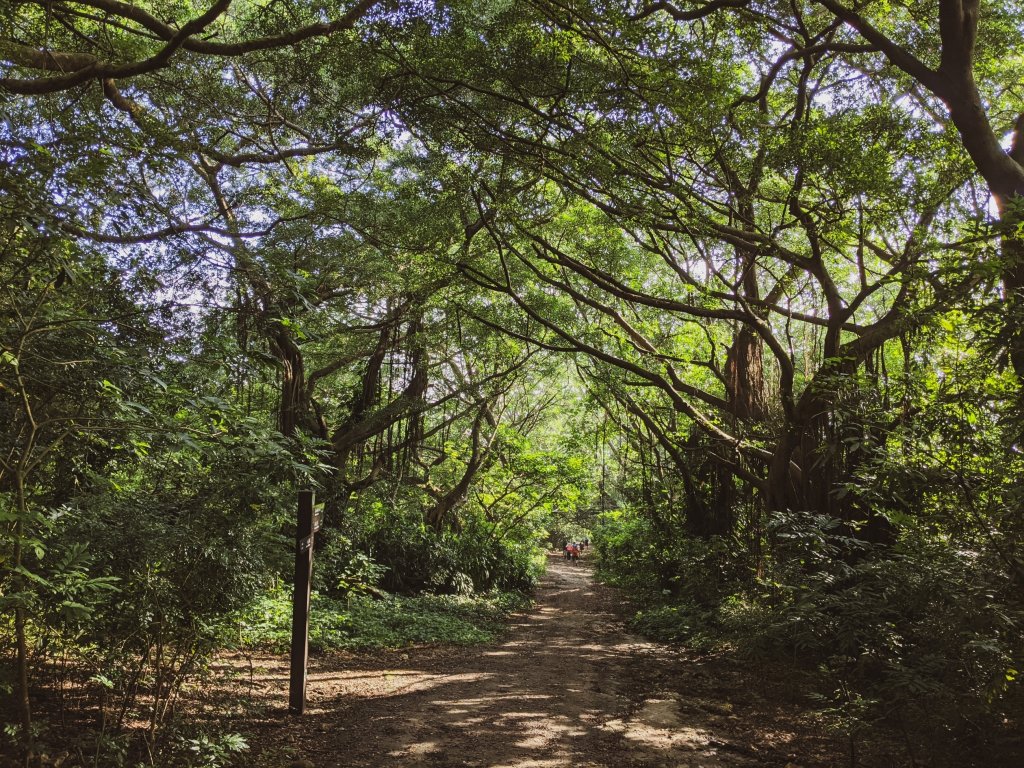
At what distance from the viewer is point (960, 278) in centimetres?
392

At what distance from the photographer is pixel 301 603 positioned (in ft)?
17.2

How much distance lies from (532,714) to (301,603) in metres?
2.19

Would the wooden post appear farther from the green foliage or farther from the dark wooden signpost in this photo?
the green foliage

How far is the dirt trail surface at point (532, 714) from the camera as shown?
175 inches

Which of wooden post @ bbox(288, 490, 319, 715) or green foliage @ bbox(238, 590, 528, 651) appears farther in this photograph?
green foliage @ bbox(238, 590, 528, 651)

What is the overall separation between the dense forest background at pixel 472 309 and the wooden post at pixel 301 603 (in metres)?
0.31

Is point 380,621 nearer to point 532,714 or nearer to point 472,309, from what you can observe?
point 532,714

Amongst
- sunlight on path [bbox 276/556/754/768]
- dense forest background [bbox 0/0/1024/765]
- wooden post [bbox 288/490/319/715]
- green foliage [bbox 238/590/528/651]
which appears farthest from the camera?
green foliage [bbox 238/590/528/651]

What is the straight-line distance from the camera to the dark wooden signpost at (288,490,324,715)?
513 centimetres

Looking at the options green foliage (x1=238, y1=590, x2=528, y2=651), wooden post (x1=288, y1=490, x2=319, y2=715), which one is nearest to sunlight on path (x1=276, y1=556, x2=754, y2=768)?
wooden post (x1=288, y1=490, x2=319, y2=715)

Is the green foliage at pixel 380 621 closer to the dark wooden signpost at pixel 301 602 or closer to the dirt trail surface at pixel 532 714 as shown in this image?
the dirt trail surface at pixel 532 714

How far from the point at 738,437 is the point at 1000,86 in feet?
19.1

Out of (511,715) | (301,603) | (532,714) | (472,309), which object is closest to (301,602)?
(301,603)

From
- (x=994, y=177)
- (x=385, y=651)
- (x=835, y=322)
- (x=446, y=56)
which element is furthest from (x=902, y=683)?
(x=385, y=651)
